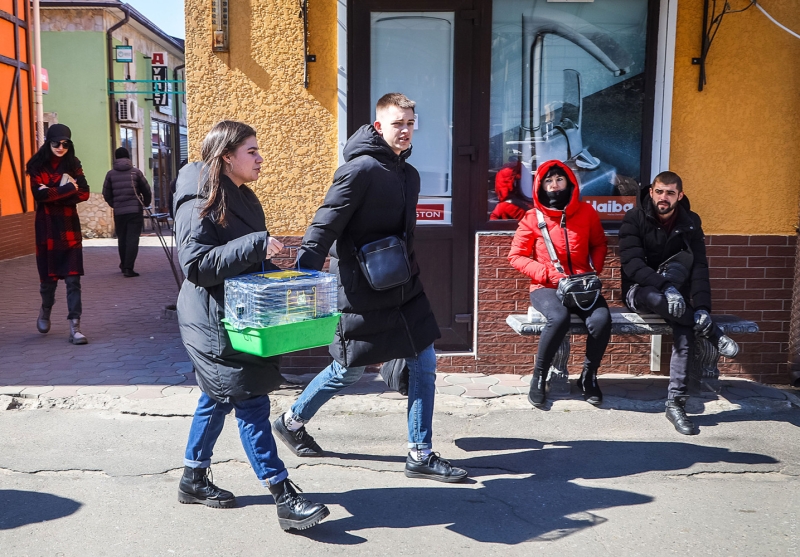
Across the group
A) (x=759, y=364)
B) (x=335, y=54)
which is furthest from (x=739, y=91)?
(x=335, y=54)

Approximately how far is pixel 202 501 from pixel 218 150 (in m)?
1.65

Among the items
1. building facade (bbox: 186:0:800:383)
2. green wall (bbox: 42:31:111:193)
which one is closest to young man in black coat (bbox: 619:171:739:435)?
building facade (bbox: 186:0:800:383)

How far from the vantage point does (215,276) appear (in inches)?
131

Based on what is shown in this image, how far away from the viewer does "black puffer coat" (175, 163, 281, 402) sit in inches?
130

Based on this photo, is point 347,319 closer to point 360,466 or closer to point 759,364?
point 360,466

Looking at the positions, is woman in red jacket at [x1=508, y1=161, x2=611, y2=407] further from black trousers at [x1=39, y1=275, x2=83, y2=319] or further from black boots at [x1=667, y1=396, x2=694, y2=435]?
black trousers at [x1=39, y1=275, x2=83, y2=319]

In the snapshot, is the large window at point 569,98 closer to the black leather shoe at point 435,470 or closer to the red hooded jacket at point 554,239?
the red hooded jacket at point 554,239

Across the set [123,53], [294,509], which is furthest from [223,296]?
[123,53]

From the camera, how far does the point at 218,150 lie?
3.47 metres

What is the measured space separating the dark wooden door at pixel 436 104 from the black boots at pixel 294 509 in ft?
9.43

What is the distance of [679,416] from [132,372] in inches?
158

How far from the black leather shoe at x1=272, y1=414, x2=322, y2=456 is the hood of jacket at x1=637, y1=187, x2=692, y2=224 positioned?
2722 mm

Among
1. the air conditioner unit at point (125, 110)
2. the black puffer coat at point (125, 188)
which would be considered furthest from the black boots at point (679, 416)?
the air conditioner unit at point (125, 110)

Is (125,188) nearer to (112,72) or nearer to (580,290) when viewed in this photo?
(580,290)
